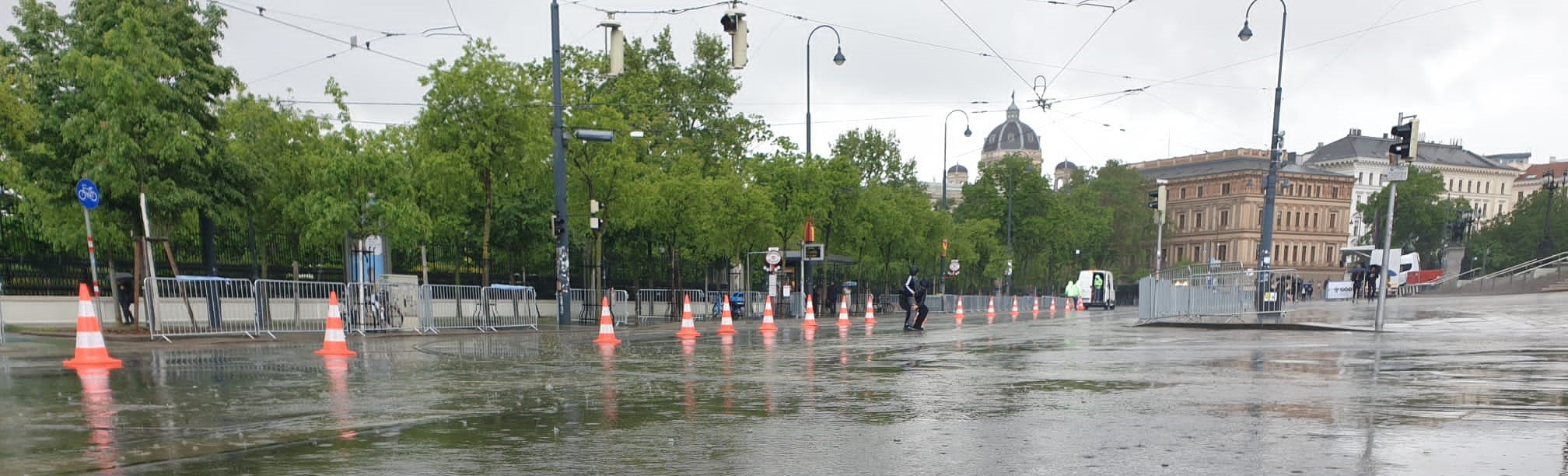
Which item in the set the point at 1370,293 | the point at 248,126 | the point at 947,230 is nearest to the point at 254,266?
the point at 248,126

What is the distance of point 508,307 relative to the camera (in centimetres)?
2280

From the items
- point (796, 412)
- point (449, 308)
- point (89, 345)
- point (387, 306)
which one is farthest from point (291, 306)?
point (796, 412)

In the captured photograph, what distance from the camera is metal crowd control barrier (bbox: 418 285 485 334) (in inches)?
799

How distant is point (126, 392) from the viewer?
8.29 metres

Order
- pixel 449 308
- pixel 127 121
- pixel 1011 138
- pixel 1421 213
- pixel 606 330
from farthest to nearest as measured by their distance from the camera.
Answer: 1. pixel 1011 138
2. pixel 1421 213
3. pixel 449 308
4. pixel 606 330
5. pixel 127 121

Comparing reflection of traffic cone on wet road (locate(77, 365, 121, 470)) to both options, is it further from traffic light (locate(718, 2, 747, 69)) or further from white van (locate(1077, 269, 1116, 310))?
white van (locate(1077, 269, 1116, 310))

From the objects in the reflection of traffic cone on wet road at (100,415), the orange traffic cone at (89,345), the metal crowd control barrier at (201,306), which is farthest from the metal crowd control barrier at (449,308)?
the reflection of traffic cone on wet road at (100,415)

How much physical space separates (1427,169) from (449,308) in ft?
454

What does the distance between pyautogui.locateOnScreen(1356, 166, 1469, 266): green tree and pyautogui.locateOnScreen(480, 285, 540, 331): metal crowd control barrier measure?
98.1m

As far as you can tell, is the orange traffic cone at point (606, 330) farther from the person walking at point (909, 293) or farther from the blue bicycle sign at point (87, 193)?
the blue bicycle sign at point (87, 193)

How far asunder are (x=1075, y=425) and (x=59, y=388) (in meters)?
8.19

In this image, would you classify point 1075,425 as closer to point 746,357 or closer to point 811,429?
point 811,429

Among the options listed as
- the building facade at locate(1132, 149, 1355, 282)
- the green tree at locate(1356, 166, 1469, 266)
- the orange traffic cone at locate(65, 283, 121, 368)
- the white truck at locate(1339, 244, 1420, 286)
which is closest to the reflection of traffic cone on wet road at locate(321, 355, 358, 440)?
the orange traffic cone at locate(65, 283, 121, 368)

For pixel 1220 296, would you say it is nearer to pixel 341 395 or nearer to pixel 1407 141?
pixel 1407 141
